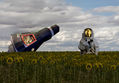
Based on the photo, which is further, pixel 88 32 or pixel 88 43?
pixel 88 43

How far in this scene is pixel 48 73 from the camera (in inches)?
342

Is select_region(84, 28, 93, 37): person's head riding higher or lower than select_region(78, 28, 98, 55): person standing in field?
higher

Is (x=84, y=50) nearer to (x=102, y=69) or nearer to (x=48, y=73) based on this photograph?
(x=102, y=69)

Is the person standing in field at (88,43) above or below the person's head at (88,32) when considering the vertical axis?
below

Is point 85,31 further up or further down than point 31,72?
further up

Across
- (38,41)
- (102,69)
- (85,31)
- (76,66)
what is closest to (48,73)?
(76,66)

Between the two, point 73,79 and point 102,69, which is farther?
point 102,69

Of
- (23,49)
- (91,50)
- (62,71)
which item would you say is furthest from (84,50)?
(23,49)

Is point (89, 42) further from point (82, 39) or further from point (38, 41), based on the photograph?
point (38, 41)

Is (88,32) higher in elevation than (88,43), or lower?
higher

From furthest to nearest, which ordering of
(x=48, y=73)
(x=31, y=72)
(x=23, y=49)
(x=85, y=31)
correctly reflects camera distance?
(x=23, y=49) < (x=85, y=31) < (x=31, y=72) < (x=48, y=73)

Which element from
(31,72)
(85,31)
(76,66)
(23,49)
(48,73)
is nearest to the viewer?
(48,73)

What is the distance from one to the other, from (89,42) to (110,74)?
25.2 feet

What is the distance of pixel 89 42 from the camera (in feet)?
54.5
